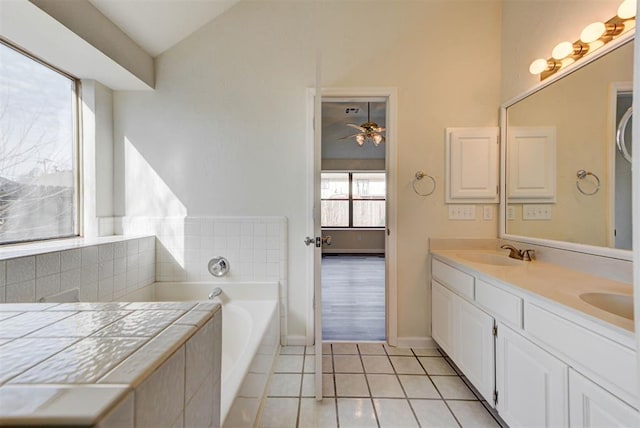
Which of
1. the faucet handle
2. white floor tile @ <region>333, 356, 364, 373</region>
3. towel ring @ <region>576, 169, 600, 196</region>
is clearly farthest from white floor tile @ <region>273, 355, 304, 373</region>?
towel ring @ <region>576, 169, 600, 196</region>

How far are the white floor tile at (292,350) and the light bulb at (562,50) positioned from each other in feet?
8.68

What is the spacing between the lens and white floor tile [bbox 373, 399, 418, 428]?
1.47 meters

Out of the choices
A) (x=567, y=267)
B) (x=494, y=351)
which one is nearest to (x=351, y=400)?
(x=494, y=351)

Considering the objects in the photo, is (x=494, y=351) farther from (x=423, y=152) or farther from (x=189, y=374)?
(x=189, y=374)

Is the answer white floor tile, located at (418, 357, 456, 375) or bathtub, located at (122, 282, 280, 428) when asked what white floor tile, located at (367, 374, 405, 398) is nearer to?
white floor tile, located at (418, 357, 456, 375)

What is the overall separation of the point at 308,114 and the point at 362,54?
2.16ft

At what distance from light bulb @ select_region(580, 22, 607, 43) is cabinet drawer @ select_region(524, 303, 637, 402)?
1466 mm

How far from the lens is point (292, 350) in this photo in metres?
2.20

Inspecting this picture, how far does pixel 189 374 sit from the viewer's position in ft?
1.34

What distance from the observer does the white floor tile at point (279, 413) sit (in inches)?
57.9

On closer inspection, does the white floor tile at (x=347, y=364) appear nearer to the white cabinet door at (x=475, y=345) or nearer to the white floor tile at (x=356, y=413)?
the white floor tile at (x=356, y=413)

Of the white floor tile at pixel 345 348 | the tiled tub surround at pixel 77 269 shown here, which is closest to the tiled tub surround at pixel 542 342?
the white floor tile at pixel 345 348

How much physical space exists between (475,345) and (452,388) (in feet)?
1.20

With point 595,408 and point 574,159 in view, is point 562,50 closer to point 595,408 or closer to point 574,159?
point 574,159
